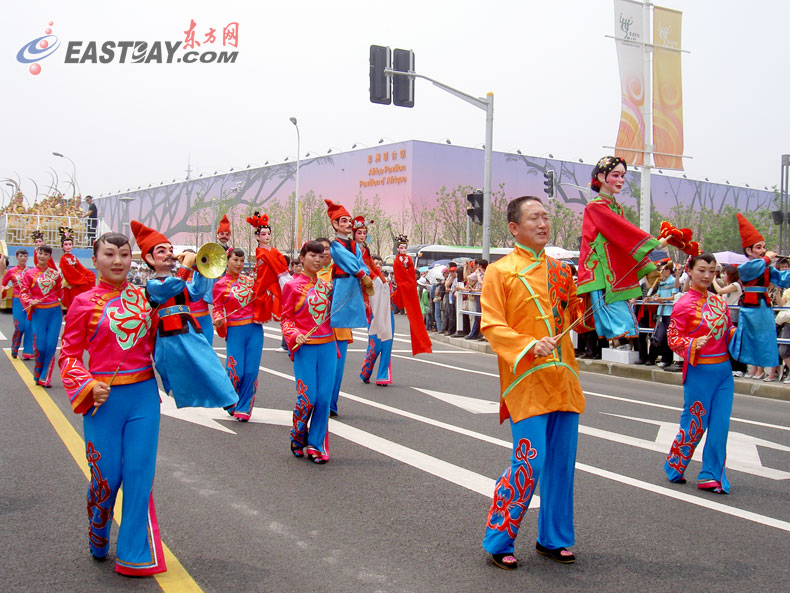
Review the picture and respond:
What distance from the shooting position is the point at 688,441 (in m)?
6.33

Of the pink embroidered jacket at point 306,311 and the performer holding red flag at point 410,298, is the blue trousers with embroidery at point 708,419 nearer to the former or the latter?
the pink embroidered jacket at point 306,311

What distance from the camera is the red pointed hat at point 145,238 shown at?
4.51m

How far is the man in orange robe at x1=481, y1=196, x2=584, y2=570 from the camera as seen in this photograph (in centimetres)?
435

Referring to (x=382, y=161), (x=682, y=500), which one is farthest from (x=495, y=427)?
(x=382, y=161)

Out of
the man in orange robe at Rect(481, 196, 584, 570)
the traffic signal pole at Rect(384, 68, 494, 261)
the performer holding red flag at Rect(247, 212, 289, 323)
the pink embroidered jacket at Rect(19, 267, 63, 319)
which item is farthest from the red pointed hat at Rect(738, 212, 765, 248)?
the traffic signal pole at Rect(384, 68, 494, 261)

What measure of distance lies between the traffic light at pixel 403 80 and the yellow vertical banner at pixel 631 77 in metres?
5.46

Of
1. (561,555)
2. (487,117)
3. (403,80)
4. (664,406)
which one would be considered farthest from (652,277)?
(487,117)

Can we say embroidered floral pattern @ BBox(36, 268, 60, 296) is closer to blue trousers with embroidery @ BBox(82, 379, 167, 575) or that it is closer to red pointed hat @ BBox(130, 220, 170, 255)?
red pointed hat @ BBox(130, 220, 170, 255)

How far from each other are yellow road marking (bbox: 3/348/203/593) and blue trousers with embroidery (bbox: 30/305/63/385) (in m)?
0.21

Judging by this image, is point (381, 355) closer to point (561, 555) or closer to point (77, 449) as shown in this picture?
point (77, 449)

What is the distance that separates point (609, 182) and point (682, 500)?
2636 millimetres

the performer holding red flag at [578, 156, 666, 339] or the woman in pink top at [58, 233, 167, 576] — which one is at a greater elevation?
the performer holding red flag at [578, 156, 666, 339]

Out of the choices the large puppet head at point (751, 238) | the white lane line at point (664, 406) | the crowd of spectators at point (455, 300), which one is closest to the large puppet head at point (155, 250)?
the large puppet head at point (751, 238)

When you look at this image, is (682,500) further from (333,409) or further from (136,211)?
(136,211)
